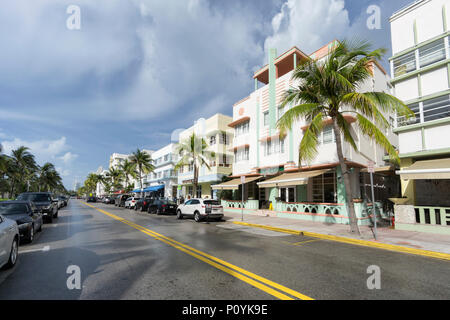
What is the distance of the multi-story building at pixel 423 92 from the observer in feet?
37.6

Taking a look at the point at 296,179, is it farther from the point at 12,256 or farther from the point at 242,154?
the point at 12,256

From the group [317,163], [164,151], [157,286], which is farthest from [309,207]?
[164,151]

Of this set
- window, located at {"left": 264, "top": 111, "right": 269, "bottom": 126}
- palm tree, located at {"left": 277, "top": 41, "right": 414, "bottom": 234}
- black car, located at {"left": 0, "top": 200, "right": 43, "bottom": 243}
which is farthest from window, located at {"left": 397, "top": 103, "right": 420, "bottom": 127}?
black car, located at {"left": 0, "top": 200, "right": 43, "bottom": 243}

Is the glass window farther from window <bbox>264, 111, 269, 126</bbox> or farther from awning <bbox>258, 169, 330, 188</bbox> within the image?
window <bbox>264, 111, 269, 126</bbox>

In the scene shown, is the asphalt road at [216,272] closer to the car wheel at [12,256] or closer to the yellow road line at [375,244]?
the car wheel at [12,256]

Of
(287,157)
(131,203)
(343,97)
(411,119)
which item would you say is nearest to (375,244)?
(343,97)

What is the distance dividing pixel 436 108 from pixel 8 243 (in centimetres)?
1763

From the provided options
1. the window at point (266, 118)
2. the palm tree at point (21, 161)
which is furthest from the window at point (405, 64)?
the palm tree at point (21, 161)

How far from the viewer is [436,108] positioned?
39.2ft

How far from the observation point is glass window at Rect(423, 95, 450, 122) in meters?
11.7

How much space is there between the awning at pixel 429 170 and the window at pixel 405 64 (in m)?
5.28

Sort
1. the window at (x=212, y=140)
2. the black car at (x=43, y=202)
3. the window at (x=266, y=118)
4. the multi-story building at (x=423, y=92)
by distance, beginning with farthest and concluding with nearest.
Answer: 1. the window at (x=212, y=140)
2. the window at (x=266, y=118)
3. the black car at (x=43, y=202)
4. the multi-story building at (x=423, y=92)

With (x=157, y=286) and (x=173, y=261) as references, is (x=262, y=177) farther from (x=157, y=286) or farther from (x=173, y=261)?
(x=157, y=286)

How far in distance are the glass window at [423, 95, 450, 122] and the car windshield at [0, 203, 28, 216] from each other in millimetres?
19394
